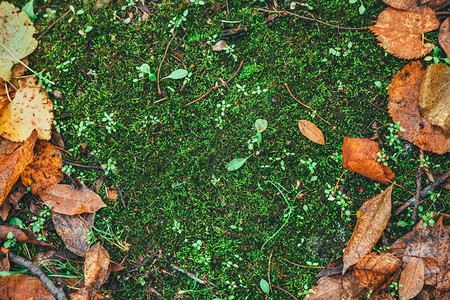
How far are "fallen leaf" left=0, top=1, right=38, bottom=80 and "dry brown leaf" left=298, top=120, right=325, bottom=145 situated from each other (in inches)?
132

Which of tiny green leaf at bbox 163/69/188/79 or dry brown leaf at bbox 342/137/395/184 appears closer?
dry brown leaf at bbox 342/137/395/184

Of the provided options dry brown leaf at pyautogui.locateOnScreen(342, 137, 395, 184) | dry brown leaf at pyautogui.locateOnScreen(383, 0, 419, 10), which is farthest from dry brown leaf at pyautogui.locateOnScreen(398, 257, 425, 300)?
dry brown leaf at pyautogui.locateOnScreen(383, 0, 419, 10)

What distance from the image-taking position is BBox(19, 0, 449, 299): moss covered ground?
3043 mm

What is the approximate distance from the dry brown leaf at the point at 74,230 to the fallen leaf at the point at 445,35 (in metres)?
4.40

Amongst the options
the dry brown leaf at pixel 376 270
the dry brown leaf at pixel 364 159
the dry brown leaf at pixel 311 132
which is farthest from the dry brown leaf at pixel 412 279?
the dry brown leaf at pixel 311 132

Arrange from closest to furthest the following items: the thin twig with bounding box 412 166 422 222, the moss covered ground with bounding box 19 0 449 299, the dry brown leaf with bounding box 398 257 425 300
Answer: the dry brown leaf with bounding box 398 257 425 300 → the thin twig with bounding box 412 166 422 222 → the moss covered ground with bounding box 19 0 449 299

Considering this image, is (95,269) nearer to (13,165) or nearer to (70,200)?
(70,200)

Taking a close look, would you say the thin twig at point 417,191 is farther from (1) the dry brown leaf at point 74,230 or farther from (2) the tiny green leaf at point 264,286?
(1) the dry brown leaf at point 74,230

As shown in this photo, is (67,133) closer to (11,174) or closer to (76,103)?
(76,103)

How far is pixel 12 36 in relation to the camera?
3.14 metres

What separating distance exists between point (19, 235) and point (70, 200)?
2.26ft

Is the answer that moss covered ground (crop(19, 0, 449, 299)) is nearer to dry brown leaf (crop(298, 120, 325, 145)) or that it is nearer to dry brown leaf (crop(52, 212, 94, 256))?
dry brown leaf (crop(298, 120, 325, 145))

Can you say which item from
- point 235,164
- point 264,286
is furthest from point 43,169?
point 264,286

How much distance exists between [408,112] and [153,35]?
304 cm
